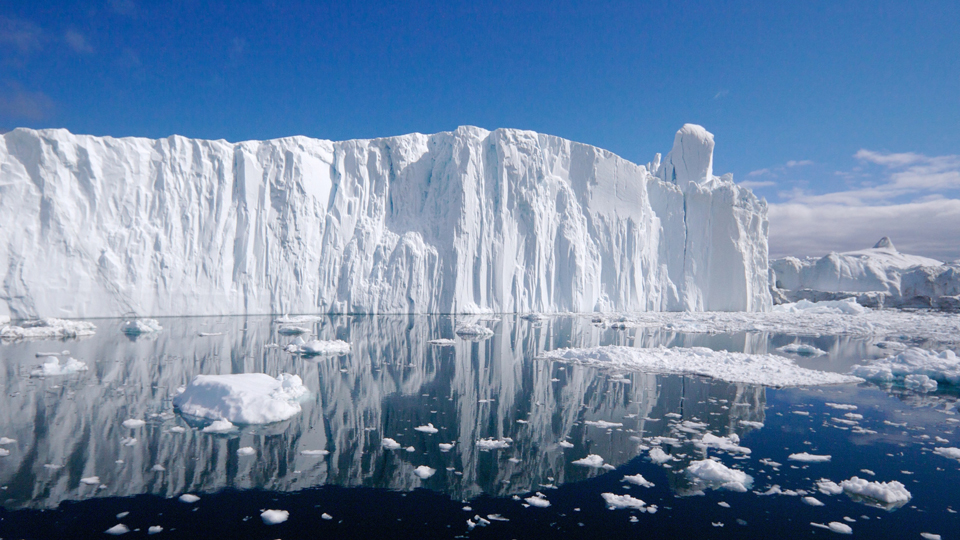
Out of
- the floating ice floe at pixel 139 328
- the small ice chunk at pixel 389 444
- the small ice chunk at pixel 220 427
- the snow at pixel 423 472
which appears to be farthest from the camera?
the floating ice floe at pixel 139 328

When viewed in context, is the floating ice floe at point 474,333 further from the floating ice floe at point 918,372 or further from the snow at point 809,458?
the snow at point 809,458

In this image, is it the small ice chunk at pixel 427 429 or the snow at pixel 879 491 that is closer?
the snow at pixel 879 491

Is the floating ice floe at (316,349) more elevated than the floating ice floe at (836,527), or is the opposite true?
the floating ice floe at (316,349)

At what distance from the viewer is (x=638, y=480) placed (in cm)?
492

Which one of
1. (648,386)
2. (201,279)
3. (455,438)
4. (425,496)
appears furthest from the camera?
(201,279)

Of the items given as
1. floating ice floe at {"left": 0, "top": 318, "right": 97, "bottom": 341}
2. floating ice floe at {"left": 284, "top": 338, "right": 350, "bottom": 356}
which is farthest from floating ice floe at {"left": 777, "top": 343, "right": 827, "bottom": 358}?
floating ice floe at {"left": 0, "top": 318, "right": 97, "bottom": 341}

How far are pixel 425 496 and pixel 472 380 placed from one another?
478 cm

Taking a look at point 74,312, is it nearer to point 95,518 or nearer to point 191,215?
point 191,215

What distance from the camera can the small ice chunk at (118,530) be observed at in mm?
3718

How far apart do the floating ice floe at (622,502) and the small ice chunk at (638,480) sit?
0.38 meters

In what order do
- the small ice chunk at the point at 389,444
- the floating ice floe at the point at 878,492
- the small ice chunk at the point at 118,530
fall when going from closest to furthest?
1. the small ice chunk at the point at 118,530
2. the floating ice floe at the point at 878,492
3. the small ice chunk at the point at 389,444

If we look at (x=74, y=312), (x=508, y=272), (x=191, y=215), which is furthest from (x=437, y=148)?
(x=74, y=312)

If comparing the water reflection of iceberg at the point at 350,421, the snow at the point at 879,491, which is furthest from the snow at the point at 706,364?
the snow at the point at 879,491

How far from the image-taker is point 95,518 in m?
3.92
